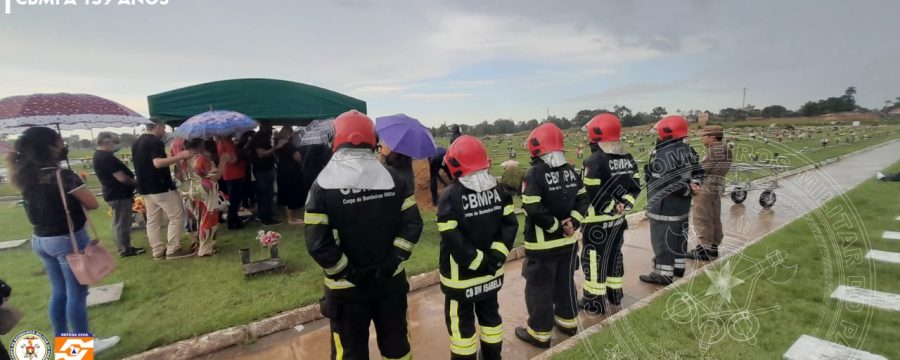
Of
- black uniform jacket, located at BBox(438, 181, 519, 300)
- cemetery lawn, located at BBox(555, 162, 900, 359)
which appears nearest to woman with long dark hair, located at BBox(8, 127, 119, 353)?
black uniform jacket, located at BBox(438, 181, 519, 300)

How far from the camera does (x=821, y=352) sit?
343 centimetres

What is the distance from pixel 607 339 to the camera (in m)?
3.64

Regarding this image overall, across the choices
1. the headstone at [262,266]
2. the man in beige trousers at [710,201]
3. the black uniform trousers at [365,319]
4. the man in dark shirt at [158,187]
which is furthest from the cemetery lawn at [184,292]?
the man in beige trousers at [710,201]

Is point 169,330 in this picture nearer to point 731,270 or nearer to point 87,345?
point 87,345

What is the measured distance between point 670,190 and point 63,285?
21.7ft

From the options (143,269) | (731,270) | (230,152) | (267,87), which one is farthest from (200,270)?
(731,270)

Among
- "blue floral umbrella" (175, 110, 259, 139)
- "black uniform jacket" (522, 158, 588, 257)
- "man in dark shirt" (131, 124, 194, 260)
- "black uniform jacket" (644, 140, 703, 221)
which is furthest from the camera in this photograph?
"blue floral umbrella" (175, 110, 259, 139)

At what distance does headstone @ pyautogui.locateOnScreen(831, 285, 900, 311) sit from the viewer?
4.20 m

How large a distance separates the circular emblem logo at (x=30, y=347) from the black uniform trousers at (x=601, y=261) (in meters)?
5.53

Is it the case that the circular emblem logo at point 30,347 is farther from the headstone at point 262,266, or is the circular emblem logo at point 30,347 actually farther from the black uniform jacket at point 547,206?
the black uniform jacket at point 547,206

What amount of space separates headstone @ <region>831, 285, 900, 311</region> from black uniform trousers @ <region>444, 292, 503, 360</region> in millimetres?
3915

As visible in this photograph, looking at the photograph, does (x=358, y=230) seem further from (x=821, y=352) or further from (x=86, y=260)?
(x=821, y=352)

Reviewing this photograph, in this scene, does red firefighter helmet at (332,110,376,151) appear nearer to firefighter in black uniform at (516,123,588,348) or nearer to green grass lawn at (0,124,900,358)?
firefighter in black uniform at (516,123,588,348)

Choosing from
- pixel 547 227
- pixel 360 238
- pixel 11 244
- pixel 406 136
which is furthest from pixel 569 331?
pixel 11 244
